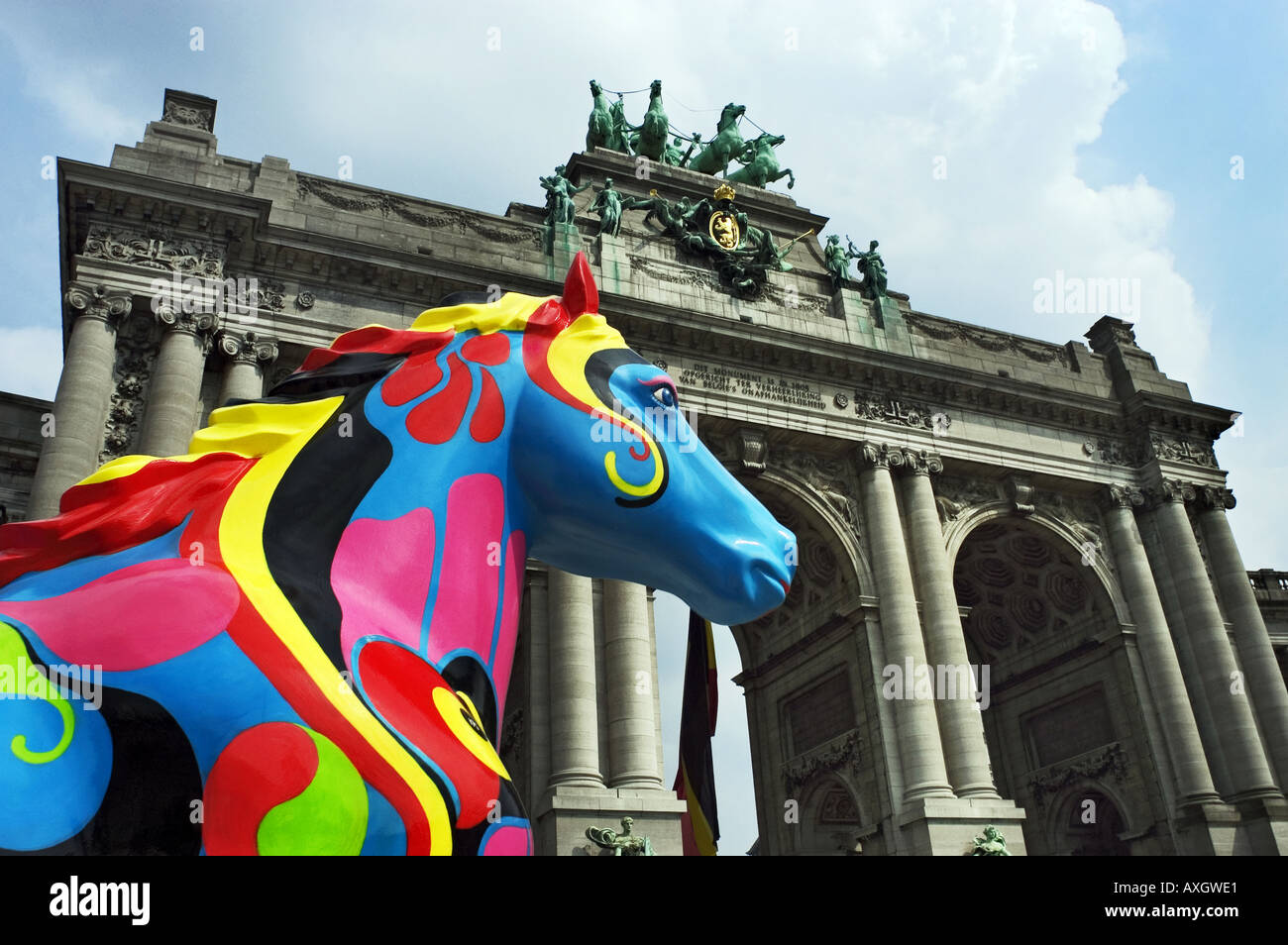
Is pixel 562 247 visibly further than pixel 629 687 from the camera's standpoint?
Yes

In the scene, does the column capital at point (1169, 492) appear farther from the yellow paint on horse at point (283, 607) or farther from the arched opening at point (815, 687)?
the yellow paint on horse at point (283, 607)

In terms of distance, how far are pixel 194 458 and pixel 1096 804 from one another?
86.0 feet

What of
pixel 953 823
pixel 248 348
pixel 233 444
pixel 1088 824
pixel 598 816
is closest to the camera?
pixel 233 444

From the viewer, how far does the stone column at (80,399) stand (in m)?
14.9

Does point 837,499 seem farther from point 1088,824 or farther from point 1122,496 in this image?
point 1088,824

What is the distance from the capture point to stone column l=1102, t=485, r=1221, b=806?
2230 cm

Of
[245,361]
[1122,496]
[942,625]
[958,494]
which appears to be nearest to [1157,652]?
[1122,496]

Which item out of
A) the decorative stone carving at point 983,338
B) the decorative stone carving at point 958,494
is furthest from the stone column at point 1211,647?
the decorative stone carving at point 958,494

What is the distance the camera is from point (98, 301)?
54.5ft

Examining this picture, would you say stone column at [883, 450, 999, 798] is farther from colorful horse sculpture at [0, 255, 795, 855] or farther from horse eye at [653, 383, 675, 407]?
horse eye at [653, 383, 675, 407]

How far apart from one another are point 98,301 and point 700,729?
12.9 metres

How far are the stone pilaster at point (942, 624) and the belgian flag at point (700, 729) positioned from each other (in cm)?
988
